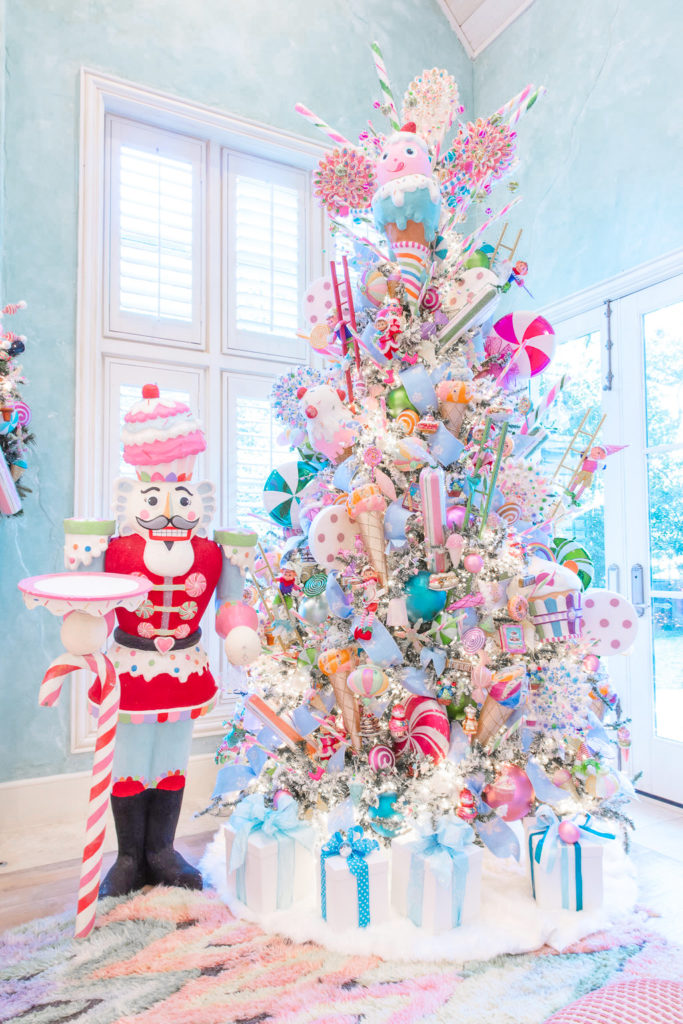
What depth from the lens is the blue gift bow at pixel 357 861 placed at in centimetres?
164

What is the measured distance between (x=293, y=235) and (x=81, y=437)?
1.54 metres

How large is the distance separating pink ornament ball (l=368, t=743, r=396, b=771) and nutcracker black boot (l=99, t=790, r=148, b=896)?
653 millimetres

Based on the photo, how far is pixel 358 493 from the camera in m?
1.93

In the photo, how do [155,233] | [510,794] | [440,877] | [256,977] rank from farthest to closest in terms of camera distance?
[155,233] → [510,794] → [440,877] → [256,977]

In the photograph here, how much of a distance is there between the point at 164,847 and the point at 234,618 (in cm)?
70

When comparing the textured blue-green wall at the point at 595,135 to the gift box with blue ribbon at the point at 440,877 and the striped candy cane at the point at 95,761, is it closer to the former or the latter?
the gift box with blue ribbon at the point at 440,877

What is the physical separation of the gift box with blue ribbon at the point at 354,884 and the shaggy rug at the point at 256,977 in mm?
90

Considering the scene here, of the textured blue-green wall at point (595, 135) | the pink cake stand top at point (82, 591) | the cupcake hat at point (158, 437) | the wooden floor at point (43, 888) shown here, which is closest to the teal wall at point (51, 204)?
the wooden floor at point (43, 888)

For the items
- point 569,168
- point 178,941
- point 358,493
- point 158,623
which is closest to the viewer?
point 178,941

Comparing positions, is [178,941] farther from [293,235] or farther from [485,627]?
[293,235]

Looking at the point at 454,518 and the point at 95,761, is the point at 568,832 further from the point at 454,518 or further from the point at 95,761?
the point at 95,761

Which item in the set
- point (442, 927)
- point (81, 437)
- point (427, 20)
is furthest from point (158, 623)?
point (427, 20)

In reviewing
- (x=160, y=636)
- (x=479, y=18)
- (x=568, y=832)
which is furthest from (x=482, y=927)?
(x=479, y=18)

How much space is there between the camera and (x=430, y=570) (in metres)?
1.99
